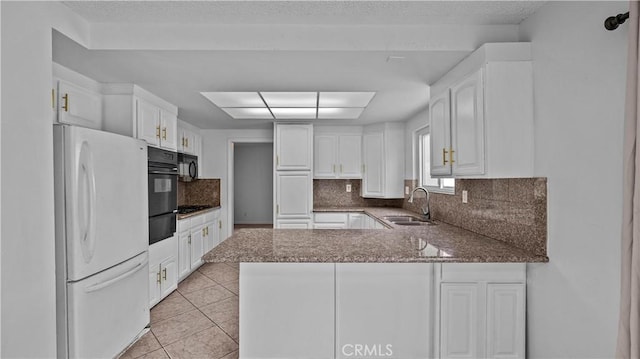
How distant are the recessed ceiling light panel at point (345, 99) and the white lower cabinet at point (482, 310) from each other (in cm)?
176

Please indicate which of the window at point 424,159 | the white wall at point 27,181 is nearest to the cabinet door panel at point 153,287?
the white wall at point 27,181

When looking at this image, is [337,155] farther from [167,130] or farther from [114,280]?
[114,280]

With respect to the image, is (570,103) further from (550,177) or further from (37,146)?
(37,146)

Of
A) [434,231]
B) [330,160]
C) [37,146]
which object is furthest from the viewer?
[330,160]

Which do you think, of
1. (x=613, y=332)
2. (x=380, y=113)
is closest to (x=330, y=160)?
(x=380, y=113)

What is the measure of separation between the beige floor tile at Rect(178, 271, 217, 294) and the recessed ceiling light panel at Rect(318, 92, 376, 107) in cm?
256

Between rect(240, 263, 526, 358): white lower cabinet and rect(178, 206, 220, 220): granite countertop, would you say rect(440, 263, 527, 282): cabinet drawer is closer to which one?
rect(240, 263, 526, 358): white lower cabinet

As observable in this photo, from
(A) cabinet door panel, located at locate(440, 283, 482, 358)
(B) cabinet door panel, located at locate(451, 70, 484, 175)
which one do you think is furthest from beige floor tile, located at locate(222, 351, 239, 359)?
(B) cabinet door panel, located at locate(451, 70, 484, 175)

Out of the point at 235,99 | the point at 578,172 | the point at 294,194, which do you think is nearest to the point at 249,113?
Result: the point at 235,99

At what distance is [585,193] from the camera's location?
150 cm

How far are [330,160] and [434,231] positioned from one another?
8.16ft

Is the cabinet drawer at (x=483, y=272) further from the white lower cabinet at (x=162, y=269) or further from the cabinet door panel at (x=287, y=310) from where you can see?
the white lower cabinet at (x=162, y=269)

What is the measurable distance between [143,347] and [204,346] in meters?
0.48

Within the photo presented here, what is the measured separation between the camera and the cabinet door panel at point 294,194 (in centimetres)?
462
